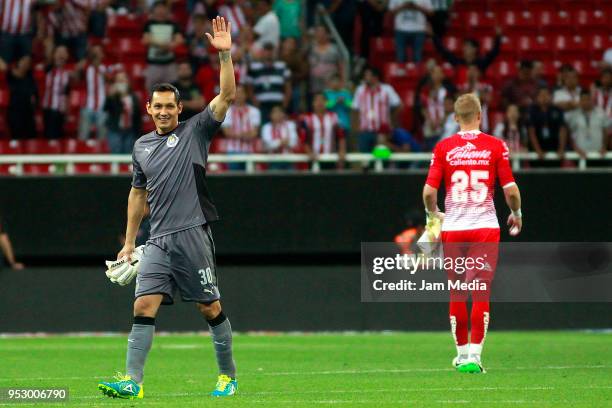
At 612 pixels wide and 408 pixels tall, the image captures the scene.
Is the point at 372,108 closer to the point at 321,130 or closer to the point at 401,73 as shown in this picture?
the point at 321,130

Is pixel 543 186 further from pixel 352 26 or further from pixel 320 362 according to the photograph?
pixel 320 362

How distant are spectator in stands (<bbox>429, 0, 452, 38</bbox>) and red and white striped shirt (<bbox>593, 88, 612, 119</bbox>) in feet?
10.5

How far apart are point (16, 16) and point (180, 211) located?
12617mm

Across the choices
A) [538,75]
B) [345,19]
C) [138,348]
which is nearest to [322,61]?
[345,19]

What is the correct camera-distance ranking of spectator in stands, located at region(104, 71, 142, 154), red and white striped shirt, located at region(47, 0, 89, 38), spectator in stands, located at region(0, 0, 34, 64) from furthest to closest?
red and white striped shirt, located at region(47, 0, 89, 38), spectator in stands, located at region(0, 0, 34, 64), spectator in stands, located at region(104, 71, 142, 154)

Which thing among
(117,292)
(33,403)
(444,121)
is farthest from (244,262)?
(33,403)

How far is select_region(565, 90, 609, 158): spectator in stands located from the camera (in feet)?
64.1

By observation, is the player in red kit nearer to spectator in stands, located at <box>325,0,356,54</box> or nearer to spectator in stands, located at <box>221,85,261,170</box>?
spectator in stands, located at <box>221,85,261,170</box>

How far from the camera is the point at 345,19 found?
22562mm

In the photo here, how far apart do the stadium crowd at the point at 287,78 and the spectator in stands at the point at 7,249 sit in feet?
5.14

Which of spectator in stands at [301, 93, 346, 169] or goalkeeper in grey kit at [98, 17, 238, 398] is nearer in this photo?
goalkeeper in grey kit at [98, 17, 238, 398]

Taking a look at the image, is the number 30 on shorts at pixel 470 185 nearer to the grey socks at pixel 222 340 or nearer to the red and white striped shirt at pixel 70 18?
the grey socks at pixel 222 340

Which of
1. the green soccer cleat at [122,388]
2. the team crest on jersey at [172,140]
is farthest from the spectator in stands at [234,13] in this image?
the green soccer cleat at [122,388]

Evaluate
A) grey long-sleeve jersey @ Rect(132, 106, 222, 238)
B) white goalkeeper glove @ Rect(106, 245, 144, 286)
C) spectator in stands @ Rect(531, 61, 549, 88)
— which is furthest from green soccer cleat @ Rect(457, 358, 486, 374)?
spectator in stands @ Rect(531, 61, 549, 88)
